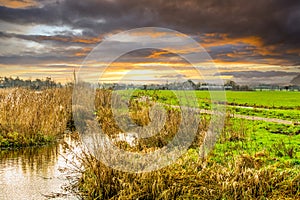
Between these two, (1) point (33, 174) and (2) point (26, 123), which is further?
(2) point (26, 123)

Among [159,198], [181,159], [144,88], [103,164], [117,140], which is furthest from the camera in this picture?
[144,88]

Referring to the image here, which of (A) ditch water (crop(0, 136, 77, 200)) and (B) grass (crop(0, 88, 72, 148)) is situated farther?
(B) grass (crop(0, 88, 72, 148))

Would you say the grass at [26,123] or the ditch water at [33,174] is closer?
the ditch water at [33,174]

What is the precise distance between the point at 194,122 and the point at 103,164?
6.31m

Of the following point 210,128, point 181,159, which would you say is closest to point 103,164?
point 181,159

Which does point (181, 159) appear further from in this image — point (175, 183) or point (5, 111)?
point (5, 111)

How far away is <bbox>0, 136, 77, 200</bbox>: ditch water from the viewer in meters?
7.80

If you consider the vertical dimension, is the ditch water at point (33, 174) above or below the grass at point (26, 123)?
below

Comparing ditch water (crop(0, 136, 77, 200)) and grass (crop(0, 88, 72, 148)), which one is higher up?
grass (crop(0, 88, 72, 148))

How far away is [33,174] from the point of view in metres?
9.30

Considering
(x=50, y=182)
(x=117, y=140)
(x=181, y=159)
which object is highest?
(x=117, y=140)

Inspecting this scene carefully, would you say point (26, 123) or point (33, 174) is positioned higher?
point (26, 123)

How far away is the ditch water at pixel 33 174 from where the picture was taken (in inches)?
307

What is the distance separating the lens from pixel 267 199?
6.73 m
